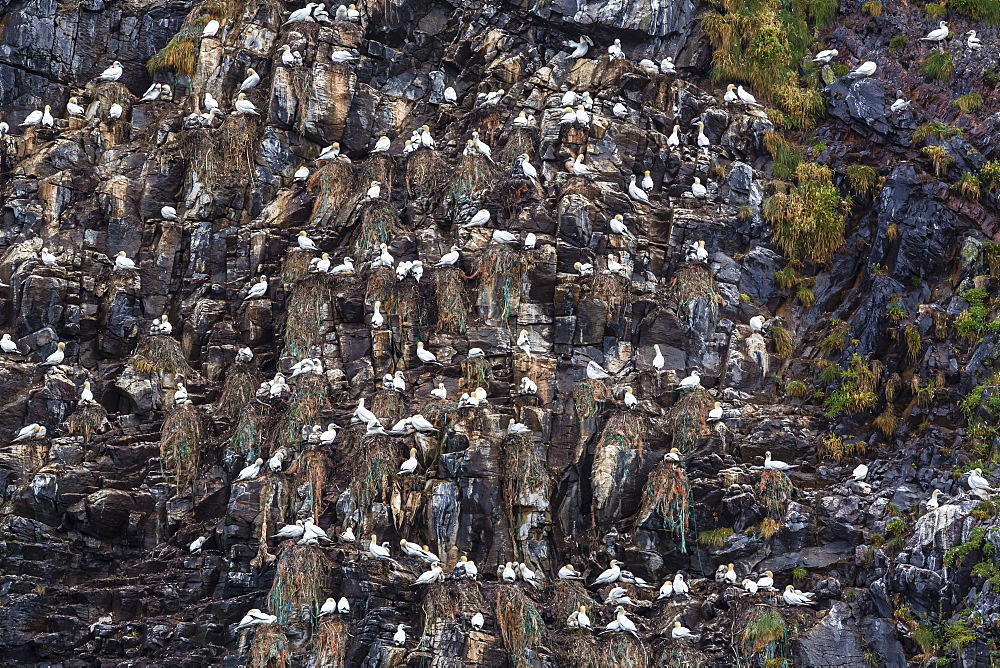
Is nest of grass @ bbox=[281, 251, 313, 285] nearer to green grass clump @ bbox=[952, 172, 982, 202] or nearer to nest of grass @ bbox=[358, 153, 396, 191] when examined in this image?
nest of grass @ bbox=[358, 153, 396, 191]

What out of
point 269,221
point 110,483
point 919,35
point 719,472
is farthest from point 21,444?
point 919,35

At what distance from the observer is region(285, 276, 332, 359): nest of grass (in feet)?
111

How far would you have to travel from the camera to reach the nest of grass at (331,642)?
29.5 metres

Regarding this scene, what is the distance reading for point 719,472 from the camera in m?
31.7

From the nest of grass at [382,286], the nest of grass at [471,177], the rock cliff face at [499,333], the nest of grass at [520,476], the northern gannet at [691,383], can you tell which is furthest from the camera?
the nest of grass at [471,177]

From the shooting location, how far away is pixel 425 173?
35.8m

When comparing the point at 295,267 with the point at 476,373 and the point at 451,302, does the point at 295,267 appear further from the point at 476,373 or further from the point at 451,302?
the point at 476,373

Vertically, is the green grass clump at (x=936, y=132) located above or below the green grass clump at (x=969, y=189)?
above

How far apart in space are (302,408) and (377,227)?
13.5 ft

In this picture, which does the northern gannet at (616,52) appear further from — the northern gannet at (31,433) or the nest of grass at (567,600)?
the northern gannet at (31,433)

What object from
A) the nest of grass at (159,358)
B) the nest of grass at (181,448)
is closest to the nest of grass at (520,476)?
the nest of grass at (181,448)

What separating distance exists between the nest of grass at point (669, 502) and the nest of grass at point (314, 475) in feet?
17.1

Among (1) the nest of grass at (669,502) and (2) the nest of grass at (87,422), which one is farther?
(2) the nest of grass at (87,422)

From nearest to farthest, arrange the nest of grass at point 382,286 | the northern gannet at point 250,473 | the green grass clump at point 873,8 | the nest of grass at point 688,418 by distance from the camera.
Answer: the northern gannet at point 250,473 < the nest of grass at point 688,418 < the nest of grass at point 382,286 < the green grass clump at point 873,8
